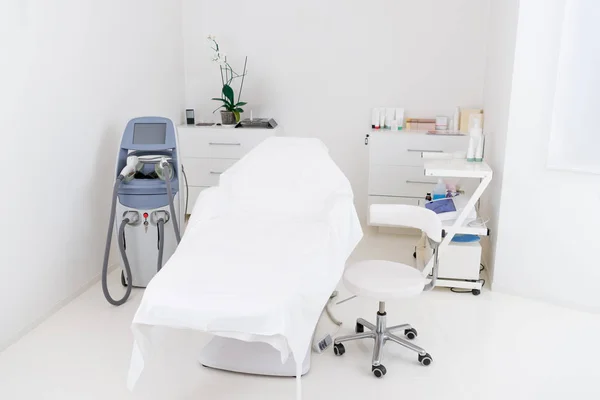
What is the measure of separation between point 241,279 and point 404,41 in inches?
123

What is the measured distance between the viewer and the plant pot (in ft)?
15.2

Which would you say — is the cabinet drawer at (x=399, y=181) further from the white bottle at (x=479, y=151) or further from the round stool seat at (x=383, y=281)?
the round stool seat at (x=383, y=281)

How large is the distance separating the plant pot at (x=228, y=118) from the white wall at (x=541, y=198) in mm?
2317

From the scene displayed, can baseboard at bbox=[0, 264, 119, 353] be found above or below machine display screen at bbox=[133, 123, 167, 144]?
below

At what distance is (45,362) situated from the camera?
2.60m

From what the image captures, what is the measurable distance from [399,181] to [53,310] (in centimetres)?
259

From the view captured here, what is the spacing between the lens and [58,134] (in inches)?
121

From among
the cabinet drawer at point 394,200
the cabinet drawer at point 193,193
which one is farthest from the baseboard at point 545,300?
the cabinet drawer at point 193,193

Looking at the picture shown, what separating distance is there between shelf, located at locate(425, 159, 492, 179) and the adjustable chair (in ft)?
2.01

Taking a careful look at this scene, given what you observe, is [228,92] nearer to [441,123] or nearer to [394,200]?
[394,200]

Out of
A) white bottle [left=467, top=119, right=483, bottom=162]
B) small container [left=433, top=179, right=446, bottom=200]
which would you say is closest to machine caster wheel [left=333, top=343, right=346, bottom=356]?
small container [left=433, top=179, right=446, bottom=200]

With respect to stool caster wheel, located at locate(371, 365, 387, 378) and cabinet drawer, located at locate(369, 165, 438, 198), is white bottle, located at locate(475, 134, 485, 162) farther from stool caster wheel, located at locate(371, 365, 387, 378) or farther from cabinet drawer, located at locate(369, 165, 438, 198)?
stool caster wheel, located at locate(371, 365, 387, 378)

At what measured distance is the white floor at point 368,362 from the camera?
2375 mm

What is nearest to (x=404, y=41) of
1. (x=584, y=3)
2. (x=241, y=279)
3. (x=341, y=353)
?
(x=584, y=3)
